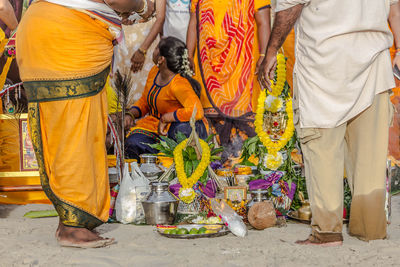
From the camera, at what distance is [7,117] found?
4668 millimetres

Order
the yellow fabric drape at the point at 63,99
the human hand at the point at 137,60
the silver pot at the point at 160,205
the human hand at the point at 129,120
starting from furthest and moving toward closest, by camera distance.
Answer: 1. the human hand at the point at 137,60
2. the human hand at the point at 129,120
3. the silver pot at the point at 160,205
4. the yellow fabric drape at the point at 63,99

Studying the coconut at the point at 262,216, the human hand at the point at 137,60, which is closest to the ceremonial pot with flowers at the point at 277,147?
the coconut at the point at 262,216

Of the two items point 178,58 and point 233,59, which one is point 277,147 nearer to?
point 233,59

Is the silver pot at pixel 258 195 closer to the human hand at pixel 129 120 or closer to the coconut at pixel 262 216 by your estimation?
the coconut at pixel 262 216

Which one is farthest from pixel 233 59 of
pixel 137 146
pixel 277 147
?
pixel 277 147

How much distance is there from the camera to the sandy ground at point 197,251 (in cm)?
262

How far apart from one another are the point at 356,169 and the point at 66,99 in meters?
1.87

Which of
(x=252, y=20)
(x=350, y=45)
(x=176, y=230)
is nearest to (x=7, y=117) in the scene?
(x=176, y=230)

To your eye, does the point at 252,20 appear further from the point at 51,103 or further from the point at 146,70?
the point at 51,103

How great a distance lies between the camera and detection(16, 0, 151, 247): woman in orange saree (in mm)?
2871

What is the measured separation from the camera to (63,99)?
289 centimetres

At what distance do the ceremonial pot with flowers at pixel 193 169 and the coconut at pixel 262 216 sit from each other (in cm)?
50

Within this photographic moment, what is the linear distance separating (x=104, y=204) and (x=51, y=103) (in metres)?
0.72

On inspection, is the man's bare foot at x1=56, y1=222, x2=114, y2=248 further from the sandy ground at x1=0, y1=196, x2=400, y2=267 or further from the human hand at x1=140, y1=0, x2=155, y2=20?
the human hand at x1=140, y1=0, x2=155, y2=20
